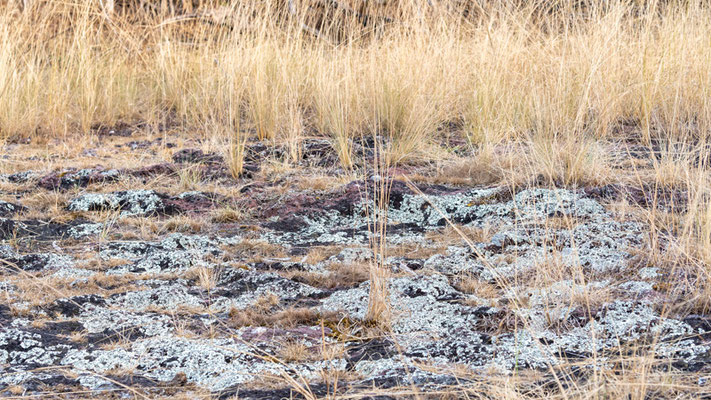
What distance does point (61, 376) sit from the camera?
1.84 m

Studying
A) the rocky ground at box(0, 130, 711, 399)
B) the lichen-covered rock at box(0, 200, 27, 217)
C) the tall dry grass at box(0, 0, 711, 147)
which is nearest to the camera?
the rocky ground at box(0, 130, 711, 399)

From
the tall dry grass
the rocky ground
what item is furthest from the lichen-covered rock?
the tall dry grass

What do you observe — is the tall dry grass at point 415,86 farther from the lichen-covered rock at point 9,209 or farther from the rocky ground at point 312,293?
the lichen-covered rock at point 9,209

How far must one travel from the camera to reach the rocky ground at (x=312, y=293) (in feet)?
5.87

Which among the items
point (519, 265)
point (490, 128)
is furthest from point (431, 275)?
point (490, 128)

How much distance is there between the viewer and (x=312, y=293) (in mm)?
2449

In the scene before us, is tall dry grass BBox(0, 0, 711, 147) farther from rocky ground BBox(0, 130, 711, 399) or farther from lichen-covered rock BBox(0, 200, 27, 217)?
lichen-covered rock BBox(0, 200, 27, 217)

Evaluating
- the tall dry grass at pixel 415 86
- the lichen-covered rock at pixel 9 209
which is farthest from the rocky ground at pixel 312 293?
the tall dry grass at pixel 415 86

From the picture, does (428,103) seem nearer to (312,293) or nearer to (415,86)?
(415,86)

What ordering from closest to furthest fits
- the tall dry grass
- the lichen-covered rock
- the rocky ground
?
the rocky ground → the lichen-covered rock → the tall dry grass

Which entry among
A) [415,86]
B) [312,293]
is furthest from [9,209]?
[415,86]

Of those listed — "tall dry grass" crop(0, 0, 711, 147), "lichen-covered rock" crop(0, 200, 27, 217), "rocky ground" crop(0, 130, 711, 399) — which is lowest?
"lichen-covered rock" crop(0, 200, 27, 217)

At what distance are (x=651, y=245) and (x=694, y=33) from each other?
350cm

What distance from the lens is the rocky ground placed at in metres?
1.79
